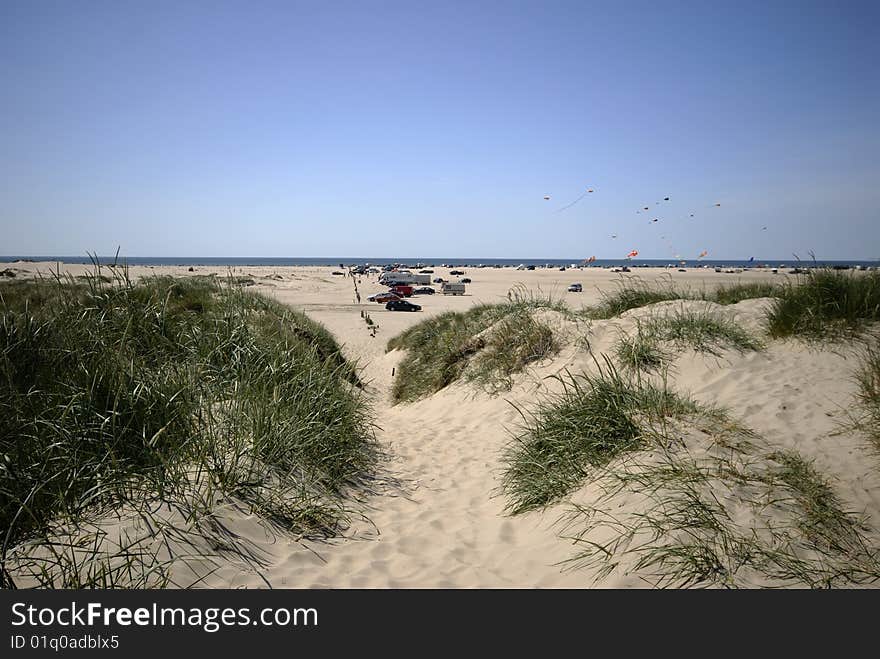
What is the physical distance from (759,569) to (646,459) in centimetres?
142

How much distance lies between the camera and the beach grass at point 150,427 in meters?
3.29

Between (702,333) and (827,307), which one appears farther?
(702,333)

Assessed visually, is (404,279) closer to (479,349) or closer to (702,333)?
(479,349)

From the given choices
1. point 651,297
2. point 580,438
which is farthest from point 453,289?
point 580,438

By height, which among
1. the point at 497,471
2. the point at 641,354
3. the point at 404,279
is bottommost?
the point at 497,471

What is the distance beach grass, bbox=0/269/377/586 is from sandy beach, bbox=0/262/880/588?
1.61 ft

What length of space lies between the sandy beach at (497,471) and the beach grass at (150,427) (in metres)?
0.49

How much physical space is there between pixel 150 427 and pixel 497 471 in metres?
3.98

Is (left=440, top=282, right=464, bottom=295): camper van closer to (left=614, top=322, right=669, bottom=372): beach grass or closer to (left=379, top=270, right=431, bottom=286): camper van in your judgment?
(left=379, top=270, right=431, bottom=286): camper van

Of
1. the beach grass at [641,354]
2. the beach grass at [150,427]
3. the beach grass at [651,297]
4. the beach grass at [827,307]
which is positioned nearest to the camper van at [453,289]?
the beach grass at [651,297]

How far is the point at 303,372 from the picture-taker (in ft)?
20.7

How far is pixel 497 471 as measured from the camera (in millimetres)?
6129

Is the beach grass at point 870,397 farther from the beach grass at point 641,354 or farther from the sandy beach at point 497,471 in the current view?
the beach grass at point 641,354
